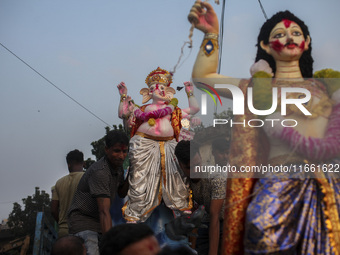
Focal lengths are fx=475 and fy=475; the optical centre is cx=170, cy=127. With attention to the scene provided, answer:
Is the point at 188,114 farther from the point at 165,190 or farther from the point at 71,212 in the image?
the point at 71,212

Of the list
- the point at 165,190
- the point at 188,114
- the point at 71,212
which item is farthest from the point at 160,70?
the point at 71,212

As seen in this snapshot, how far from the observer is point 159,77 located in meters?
6.12

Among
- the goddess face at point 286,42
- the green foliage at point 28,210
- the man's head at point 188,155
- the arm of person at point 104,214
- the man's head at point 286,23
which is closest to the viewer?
the goddess face at point 286,42

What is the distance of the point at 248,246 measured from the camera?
2.97 m

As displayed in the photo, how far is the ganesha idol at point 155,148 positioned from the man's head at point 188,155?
456 millimetres

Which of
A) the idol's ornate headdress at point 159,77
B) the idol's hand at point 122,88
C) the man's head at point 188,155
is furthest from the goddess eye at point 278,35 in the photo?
the idol's hand at point 122,88

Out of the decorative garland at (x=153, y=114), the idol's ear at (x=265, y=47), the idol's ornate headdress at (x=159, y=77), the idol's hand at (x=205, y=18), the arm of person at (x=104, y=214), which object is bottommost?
the arm of person at (x=104, y=214)

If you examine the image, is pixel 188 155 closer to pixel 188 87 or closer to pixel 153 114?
pixel 153 114

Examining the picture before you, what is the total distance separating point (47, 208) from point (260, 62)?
26724mm

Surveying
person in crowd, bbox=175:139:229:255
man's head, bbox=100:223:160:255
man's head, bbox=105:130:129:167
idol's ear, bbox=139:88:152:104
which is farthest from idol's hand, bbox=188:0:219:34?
idol's ear, bbox=139:88:152:104

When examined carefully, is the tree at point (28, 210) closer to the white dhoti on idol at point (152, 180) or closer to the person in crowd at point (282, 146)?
the white dhoti on idol at point (152, 180)

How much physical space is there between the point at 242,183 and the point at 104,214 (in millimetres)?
1440

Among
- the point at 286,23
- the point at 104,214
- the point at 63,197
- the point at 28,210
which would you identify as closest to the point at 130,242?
the point at 104,214

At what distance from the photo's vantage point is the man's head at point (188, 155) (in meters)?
4.74
